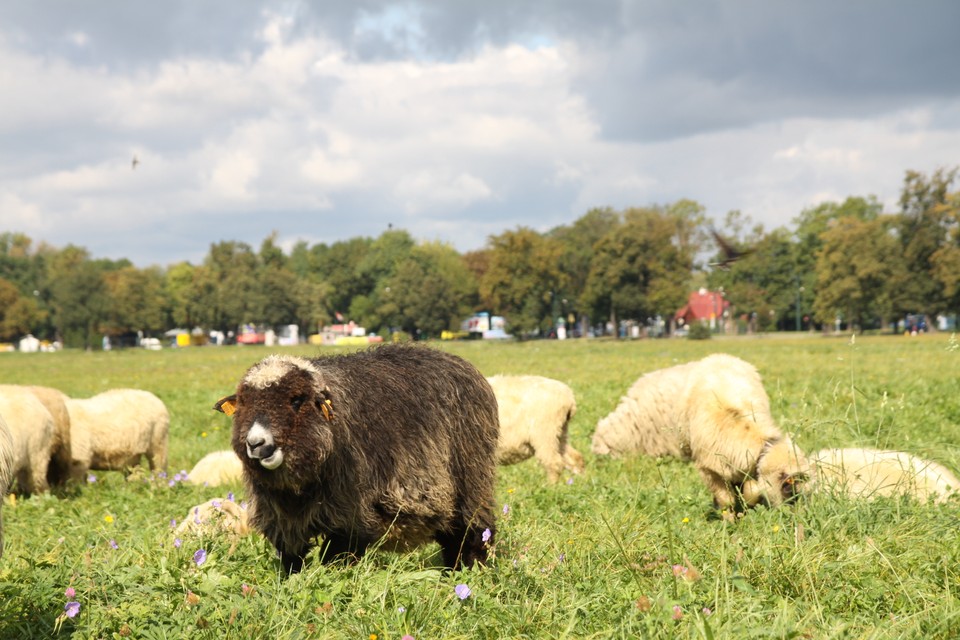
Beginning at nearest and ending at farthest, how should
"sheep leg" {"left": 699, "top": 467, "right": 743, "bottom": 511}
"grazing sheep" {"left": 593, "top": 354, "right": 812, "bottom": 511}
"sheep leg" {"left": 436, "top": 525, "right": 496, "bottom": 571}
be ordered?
"sheep leg" {"left": 436, "top": 525, "right": 496, "bottom": 571} → "grazing sheep" {"left": 593, "top": 354, "right": 812, "bottom": 511} → "sheep leg" {"left": 699, "top": 467, "right": 743, "bottom": 511}

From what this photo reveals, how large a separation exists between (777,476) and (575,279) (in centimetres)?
7685

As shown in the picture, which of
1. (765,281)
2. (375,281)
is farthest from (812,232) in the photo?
(375,281)

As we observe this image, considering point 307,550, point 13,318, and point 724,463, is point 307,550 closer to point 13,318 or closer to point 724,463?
point 724,463

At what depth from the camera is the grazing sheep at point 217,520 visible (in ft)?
19.0

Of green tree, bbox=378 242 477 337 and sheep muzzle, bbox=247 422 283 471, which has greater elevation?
green tree, bbox=378 242 477 337

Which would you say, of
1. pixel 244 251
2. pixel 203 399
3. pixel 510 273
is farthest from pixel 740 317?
pixel 203 399

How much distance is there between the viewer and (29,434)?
9969 millimetres

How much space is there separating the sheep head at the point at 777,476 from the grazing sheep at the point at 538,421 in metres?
3.20

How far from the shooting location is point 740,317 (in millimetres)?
87625

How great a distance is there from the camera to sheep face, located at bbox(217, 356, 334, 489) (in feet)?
14.6

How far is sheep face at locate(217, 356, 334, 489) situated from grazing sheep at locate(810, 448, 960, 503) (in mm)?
3818

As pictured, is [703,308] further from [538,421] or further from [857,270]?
[538,421]

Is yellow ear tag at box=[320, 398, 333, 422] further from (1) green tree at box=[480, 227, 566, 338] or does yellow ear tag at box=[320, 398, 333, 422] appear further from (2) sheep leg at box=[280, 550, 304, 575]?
(1) green tree at box=[480, 227, 566, 338]

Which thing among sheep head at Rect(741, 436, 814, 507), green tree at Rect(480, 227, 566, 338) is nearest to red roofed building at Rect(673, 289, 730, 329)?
green tree at Rect(480, 227, 566, 338)
